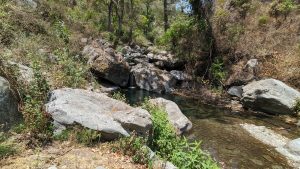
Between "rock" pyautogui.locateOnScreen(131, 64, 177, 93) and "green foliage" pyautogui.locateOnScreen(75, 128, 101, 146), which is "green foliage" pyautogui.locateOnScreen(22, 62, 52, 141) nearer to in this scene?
"green foliage" pyautogui.locateOnScreen(75, 128, 101, 146)

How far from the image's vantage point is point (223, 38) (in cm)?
2544

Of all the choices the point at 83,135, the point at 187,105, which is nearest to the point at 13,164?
the point at 83,135

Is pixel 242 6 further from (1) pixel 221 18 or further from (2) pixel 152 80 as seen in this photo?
(2) pixel 152 80

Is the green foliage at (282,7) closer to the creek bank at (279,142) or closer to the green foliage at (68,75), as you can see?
the creek bank at (279,142)

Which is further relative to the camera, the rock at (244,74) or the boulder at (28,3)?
the rock at (244,74)

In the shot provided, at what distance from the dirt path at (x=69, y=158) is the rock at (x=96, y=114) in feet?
1.64

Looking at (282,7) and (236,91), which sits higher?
(282,7)

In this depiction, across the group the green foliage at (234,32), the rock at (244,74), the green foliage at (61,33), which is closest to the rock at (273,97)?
the rock at (244,74)

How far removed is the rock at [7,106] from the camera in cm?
772

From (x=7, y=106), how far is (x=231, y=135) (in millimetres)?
9394

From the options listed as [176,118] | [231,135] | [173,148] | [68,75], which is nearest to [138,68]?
[176,118]

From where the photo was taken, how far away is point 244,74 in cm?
2270

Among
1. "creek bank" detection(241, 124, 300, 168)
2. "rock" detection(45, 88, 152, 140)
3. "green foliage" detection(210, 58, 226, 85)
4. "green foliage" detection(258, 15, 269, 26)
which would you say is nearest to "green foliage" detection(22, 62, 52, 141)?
"rock" detection(45, 88, 152, 140)

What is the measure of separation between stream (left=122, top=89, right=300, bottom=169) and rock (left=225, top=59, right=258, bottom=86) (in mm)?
3942
